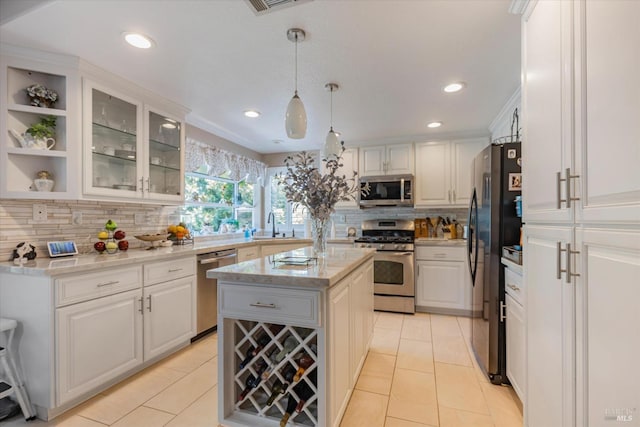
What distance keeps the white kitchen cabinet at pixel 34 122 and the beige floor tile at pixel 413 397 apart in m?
2.62

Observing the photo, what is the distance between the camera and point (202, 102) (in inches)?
112

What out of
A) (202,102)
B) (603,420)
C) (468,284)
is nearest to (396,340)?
(468,284)

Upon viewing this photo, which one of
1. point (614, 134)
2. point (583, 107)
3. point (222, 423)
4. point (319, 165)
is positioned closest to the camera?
point (614, 134)

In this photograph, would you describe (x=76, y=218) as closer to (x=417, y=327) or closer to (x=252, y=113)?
(x=252, y=113)

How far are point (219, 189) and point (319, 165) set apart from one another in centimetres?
152

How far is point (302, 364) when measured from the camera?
1.54 meters

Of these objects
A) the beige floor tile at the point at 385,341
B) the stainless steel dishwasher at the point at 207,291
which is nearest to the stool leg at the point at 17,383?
the stainless steel dishwasher at the point at 207,291

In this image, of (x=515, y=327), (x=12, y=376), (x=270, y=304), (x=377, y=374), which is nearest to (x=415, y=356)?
(x=377, y=374)

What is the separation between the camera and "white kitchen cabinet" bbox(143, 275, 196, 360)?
2.29 metres

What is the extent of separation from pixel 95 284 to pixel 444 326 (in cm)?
323

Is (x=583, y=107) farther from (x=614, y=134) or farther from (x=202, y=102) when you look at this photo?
(x=202, y=102)

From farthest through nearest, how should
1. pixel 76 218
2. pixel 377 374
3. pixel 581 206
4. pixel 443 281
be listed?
pixel 443 281 → pixel 76 218 → pixel 377 374 → pixel 581 206

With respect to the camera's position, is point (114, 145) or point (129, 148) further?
point (129, 148)

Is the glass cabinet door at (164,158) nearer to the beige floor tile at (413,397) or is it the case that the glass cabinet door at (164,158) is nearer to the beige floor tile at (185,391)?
the beige floor tile at (185,391)
